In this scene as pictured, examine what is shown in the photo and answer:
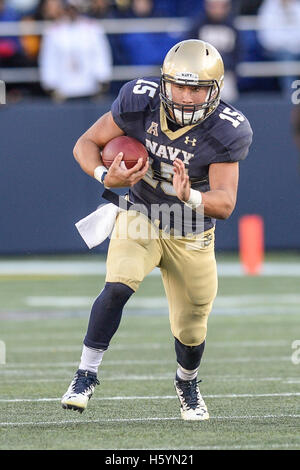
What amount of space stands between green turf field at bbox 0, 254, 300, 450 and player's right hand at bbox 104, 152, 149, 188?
1.00m

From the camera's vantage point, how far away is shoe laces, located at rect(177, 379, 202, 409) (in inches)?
196

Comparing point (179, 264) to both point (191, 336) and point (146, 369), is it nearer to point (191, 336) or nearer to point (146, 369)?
point (191, 336)

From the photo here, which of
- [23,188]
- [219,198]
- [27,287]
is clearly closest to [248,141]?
[219,198]

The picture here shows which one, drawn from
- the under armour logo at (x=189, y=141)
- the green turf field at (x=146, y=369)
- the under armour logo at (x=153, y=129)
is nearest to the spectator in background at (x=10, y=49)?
the green turf field at (x=146, y=369)

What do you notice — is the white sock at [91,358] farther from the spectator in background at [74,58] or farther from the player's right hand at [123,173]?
the spectator in background at [74,58]

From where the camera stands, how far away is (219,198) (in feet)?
15.4

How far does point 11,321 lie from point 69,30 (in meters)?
4.26

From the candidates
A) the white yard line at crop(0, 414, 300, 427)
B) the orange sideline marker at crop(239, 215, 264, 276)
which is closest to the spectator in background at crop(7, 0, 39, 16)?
the orange sideline marker at crop(239, 215, 264, 276)

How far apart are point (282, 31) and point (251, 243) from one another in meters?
2.33

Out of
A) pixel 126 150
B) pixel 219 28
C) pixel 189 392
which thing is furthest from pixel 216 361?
pixel 219 28

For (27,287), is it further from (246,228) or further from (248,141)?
(248,141)

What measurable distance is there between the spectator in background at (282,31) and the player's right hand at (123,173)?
794 cm

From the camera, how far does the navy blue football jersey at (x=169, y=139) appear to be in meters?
4.86

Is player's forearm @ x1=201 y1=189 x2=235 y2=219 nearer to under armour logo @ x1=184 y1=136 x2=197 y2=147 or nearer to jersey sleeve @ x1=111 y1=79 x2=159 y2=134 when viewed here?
under armour logo @ x1=184 y1=136 x2=197 y2=147
